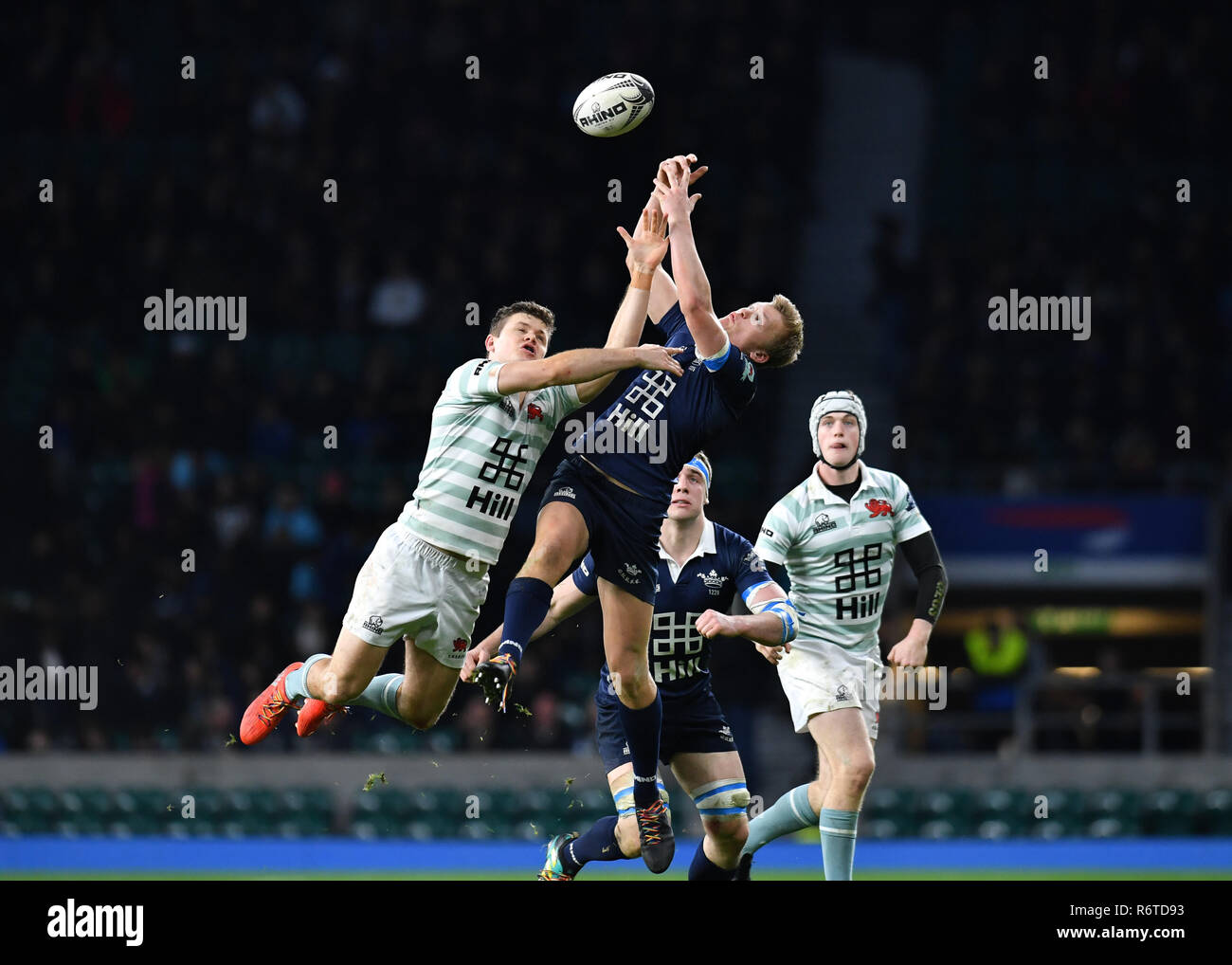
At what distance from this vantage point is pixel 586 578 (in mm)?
9969

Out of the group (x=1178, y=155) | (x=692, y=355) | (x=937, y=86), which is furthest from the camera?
(x=937, y=86)

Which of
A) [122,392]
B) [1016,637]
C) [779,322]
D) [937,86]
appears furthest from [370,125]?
[779,322]

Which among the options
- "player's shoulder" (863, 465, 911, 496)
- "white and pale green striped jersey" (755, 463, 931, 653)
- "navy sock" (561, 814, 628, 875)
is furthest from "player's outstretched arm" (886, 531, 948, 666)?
"navy sock" (561, 814, 628, 875)

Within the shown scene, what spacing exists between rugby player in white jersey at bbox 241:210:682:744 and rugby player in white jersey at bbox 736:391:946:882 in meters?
1.62

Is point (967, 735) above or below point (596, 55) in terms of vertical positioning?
below

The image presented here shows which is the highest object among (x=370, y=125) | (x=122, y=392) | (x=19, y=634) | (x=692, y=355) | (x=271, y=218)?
(x=370, y=125)

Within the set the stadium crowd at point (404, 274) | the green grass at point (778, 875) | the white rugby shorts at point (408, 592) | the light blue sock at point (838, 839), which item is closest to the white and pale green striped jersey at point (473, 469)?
the white rugby shorts at point (408, 592)

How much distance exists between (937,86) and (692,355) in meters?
17.7

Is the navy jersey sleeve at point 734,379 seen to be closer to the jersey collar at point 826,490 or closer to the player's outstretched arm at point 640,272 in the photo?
→ the player's outstretched arm at point 640,272

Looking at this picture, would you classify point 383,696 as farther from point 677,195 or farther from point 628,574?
point 677,195

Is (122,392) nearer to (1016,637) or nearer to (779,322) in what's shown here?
(1016,637)

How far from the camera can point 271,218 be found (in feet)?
72.8

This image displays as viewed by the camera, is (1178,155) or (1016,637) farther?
(1178,155)

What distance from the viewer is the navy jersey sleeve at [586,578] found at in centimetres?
992
